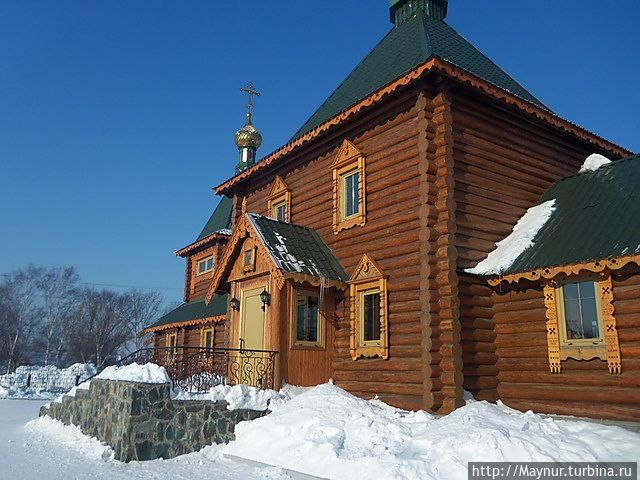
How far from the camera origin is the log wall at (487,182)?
982 cm

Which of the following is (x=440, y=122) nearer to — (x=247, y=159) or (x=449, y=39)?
(x=449, y=39)

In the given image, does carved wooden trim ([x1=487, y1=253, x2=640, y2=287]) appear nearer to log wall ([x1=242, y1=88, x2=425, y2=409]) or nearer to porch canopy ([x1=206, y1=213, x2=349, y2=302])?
log wall ([x1=242, y1=88, x2=425, y2=409])

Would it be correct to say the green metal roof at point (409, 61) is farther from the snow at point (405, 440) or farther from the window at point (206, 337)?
the window at point (206, 337)

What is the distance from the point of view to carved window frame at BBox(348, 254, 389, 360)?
10492 mm

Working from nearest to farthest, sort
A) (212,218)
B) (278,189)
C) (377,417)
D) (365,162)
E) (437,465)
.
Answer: (437,465) < (377,417) < (365,162) < (278,189) < (212,218)

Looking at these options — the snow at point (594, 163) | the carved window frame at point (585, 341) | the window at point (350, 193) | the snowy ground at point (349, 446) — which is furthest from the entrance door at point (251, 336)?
the snow at point (594, 163)

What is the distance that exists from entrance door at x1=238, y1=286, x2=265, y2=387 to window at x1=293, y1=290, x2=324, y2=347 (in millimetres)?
857

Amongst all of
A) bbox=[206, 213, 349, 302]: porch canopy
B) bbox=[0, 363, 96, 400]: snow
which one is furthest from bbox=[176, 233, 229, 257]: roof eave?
bbox=[206, 213, 349, 302]: porch canopy

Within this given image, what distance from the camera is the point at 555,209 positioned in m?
10.9

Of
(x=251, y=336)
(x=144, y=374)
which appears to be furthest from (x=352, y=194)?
(x=144, y=374)

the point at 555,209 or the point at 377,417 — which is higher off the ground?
the point at 555,209

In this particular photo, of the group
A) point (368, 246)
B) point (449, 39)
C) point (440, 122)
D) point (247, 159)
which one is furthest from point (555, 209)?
point (247, 159)

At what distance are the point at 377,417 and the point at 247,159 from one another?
861 inches

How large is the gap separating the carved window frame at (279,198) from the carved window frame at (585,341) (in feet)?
22.6
